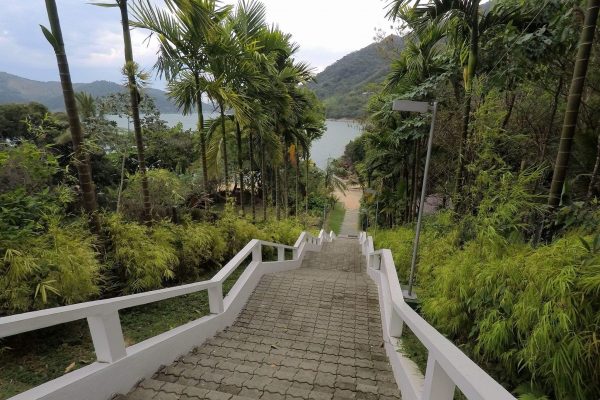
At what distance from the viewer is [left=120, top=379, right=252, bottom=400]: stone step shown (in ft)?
7.21

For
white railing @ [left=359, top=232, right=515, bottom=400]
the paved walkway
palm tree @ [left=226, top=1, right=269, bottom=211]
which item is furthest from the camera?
the paved walkway

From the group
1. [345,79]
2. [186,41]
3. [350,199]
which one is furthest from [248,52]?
[345,79]

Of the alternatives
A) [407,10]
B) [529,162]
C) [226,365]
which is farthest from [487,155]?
[226,365]

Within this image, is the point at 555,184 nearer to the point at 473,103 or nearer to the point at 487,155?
the point at 487,155

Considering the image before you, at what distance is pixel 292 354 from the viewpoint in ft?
10.9

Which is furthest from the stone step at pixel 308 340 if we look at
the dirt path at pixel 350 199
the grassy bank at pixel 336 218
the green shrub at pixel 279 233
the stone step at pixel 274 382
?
the dirt path at pixel 350 199

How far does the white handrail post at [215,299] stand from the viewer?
3725mm

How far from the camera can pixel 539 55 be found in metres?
3.96

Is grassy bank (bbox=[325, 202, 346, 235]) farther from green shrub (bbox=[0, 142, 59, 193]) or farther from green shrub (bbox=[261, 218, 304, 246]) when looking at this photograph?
green shrub (bbox=[0, 142, 59, 193])

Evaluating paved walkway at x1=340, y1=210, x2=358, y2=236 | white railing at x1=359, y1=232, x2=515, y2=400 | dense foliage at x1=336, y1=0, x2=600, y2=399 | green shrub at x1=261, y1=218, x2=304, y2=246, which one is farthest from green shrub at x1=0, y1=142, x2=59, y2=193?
paved walkway at x1=340, y1=210, x2=358, y2=236

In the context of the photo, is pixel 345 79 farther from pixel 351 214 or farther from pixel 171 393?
pixel 171 393

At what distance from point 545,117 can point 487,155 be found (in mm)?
2258

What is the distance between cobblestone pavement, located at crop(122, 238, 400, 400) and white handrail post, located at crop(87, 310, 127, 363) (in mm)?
329

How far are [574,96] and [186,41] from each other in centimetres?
519
